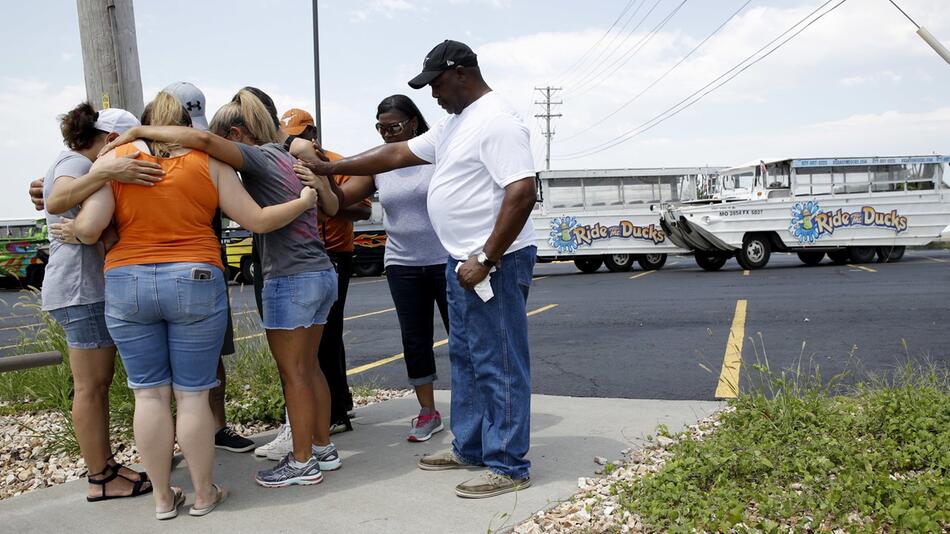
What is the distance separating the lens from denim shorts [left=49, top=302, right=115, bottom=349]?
11.2 feet

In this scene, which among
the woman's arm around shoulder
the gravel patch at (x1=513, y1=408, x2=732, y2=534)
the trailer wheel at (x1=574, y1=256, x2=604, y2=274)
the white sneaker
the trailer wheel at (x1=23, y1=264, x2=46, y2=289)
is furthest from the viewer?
the trailer wheel at (x1=23, y1=264, x2=46, y2=289)

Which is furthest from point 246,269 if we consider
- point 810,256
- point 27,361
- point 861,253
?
point 27,361

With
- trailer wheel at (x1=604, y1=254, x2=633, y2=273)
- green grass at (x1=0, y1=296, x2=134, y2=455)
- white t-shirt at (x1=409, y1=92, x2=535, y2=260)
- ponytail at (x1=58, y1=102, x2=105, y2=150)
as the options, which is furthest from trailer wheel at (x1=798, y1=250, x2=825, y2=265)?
ponytail at (x1=58, y1=102, x2=105, y2=150)

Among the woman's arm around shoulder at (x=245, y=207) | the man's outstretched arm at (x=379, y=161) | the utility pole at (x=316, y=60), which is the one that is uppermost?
the utility pole at (x=316, y=60)

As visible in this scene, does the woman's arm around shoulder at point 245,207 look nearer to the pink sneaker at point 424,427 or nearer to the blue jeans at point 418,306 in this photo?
the blue jeans at point 418,306

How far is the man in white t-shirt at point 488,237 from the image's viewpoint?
3.30 meters

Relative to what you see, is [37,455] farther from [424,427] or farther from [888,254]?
[888,254]

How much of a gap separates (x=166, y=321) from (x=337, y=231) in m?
1.35

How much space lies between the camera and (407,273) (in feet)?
14.1

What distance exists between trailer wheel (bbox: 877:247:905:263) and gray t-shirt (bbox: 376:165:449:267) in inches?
733

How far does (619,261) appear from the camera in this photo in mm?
20484

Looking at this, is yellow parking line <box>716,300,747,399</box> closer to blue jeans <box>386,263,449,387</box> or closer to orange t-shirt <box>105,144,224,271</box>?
blue jeans <box>386,263,449,387</box>

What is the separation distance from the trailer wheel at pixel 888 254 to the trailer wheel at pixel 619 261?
5986mm

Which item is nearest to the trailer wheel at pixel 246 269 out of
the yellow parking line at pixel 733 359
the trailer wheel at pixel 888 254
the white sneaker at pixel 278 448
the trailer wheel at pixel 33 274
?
the trailer wheel at pixel 33 274
